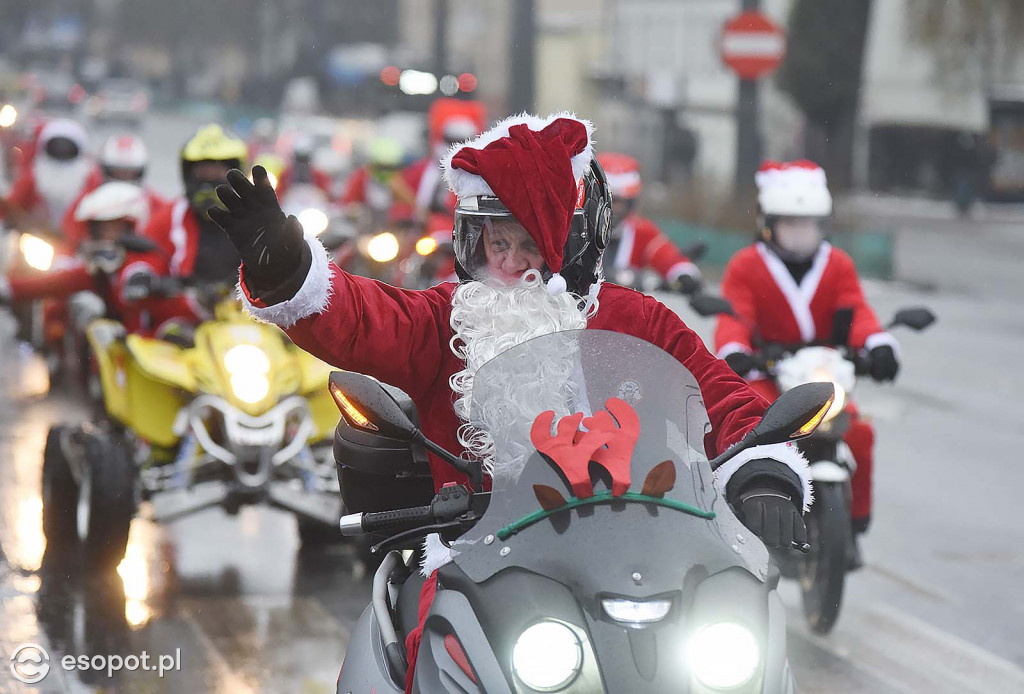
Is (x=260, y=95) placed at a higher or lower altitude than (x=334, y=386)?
lower

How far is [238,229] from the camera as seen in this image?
3008 mm

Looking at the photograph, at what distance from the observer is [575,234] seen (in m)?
3.53

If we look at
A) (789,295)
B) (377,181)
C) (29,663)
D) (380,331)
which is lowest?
(377,181)

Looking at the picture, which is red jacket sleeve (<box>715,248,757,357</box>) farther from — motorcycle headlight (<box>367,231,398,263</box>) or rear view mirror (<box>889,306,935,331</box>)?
motorcycle headlight (<box>367,231,398,263</box>)

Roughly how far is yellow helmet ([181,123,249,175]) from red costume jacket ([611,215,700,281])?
2.45 meters

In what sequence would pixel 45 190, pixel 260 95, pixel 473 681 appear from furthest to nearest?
1. pixel 260 95
2. pixel 45 190
3. pixel 473 681

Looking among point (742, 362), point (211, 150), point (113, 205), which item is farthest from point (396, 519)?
point (113, 205)

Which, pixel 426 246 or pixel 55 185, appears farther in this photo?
pixel 55 185

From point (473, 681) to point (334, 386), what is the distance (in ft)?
2.27

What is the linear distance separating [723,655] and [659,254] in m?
7.04

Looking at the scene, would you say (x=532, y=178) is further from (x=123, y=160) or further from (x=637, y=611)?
(x=123, y=160)

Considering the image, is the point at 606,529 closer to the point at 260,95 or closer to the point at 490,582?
the point at 490,582

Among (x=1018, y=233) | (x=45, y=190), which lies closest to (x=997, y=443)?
(x=45, y=190)

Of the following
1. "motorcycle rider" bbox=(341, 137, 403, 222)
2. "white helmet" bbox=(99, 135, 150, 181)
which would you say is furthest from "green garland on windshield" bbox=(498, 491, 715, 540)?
"motorcycle rider" bbox=(341, 137, 403, 222)
